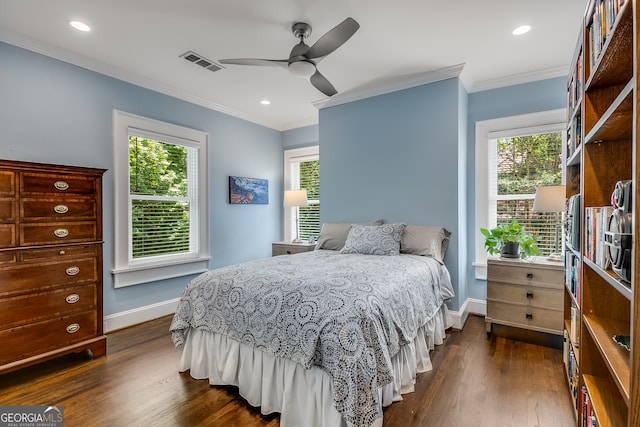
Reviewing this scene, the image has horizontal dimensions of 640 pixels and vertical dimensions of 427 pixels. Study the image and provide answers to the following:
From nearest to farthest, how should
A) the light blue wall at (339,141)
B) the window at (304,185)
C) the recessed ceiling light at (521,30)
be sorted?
the recessed ceiling light at (521,30)
the light blue wall at (339,141)
the window at (304,185)

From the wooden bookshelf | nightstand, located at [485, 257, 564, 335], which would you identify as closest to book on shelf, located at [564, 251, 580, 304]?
the wooden bookshelf

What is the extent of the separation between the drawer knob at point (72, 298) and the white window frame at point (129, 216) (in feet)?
2.34

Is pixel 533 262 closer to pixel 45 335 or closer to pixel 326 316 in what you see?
pixel 326 316

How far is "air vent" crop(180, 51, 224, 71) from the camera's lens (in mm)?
2902

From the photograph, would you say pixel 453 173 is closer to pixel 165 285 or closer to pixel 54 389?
pixel 165 285

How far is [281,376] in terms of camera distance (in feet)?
5.82

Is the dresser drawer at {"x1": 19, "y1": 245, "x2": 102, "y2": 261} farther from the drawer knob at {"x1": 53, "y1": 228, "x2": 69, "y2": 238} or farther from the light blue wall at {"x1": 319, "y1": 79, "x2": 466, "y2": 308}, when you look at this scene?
the light blue wall at {"x1": 319, "y1": 79, "x2": 466, "y2": 308}

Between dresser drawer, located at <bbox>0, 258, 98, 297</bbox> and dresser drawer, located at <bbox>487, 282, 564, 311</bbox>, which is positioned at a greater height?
dresser drawer, located at <bbox>0, 258, 98, 297</bbox>

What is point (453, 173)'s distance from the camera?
3223 millimetres

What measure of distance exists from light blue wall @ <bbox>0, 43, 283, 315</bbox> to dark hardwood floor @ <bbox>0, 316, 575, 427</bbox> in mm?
984

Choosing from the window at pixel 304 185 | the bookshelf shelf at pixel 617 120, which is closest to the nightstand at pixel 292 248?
the window at pixel 304 185

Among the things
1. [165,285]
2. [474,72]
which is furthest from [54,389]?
[474,72]

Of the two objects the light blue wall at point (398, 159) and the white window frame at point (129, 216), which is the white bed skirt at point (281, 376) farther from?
the white window frame at point (129, 216)

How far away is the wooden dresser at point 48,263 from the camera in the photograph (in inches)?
84.4
